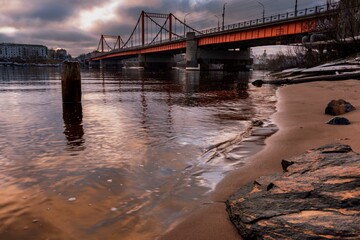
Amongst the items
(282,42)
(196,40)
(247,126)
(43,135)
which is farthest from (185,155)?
(196,40)

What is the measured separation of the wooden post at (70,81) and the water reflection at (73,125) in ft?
1.34

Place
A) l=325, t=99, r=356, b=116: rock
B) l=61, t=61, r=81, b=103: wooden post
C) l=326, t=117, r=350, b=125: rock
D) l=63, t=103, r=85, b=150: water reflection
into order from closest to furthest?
l=326, t=117, r=350, b=125: rock → l=63, t=103, r=85, b=150: water reflection → l=325, t=99, r=356, b=116: rock → l=61, t=61, r=81, b=103: wooden post

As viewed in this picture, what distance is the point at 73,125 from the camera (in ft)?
28.2

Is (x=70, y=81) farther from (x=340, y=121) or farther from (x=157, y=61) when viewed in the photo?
(x=157, y=61)

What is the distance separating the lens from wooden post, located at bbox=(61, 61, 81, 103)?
13.1m

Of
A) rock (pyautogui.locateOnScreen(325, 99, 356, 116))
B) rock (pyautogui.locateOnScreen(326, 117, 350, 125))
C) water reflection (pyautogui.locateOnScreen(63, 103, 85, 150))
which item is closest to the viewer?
rock (pyautogui.locateOnScreen(326, 117, 350, 125))

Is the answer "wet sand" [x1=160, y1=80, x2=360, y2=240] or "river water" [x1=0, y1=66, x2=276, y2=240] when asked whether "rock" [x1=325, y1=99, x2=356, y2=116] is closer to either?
"wet sand" [x1=160, y1=80, x2=360, y2=240]

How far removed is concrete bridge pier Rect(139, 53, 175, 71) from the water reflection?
295 ft

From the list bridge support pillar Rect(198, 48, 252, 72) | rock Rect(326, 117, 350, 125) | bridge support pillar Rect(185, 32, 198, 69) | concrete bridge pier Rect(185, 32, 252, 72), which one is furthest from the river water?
bridge support pillar Rect(198, 48, 252, 72)

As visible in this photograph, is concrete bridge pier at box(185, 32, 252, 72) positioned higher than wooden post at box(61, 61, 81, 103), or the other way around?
concrete bridge pier at box(185, 32, 252, 72)

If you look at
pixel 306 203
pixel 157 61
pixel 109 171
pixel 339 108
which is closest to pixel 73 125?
pixel 109 171

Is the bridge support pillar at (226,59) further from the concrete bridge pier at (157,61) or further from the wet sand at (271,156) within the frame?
the wet sand at (271,156)

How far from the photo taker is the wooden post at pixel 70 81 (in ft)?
42.9

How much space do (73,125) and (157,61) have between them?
97.4 metres
